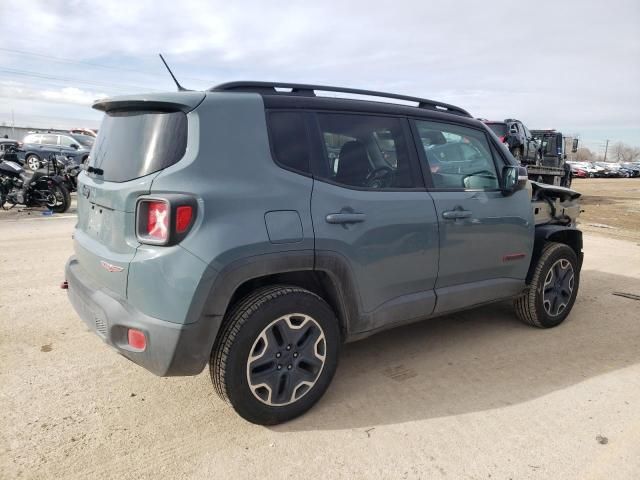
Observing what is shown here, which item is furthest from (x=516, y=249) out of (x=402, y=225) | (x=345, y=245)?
(x=345, y=245)

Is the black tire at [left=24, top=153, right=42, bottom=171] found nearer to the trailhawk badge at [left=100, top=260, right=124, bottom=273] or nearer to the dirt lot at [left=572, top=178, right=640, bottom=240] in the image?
the trailhawk badge at [left=100, top=260, right=124, bottom=273]

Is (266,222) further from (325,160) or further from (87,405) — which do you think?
(87,405)

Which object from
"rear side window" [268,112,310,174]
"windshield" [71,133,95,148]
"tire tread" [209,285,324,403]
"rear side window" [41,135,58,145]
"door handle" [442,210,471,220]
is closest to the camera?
"tire tread" [209,285,324,403]

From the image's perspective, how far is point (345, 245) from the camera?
286cm

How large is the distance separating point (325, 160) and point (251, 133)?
48cm

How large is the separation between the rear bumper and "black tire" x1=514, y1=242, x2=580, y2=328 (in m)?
2.94

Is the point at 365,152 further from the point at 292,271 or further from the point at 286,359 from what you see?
the point at 286,359

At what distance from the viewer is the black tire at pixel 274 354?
8.38ft

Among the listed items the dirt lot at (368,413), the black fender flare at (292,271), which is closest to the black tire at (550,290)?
the dirt lot at (368,413)

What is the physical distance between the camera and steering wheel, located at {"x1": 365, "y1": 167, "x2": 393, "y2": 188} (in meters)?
3.12

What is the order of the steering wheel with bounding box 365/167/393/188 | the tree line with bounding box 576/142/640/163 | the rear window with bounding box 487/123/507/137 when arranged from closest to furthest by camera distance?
the steering wheel with bounding box 365/167/393/188 → the rear window with bounding box 487/123/507/137 → the tree line with bounding box 576/142/640/163

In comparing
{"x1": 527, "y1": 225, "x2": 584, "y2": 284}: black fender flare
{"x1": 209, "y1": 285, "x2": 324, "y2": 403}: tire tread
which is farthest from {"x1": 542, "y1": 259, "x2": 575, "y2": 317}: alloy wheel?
{"x1": 209, "y1": 285, "x2": 324, "y2": 403}: tire tread

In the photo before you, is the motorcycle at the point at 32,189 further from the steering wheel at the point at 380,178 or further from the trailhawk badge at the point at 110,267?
the steering wheel at the point at 380,178

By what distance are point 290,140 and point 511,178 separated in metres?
1.97
